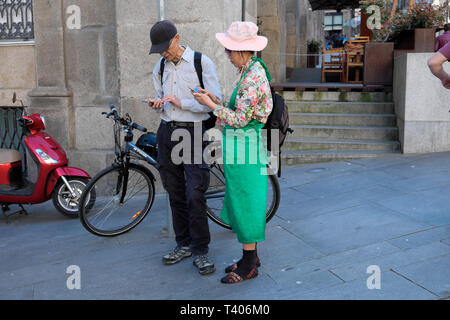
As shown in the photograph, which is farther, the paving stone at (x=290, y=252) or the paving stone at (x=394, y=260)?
the paving stone at (x=394, y=260)

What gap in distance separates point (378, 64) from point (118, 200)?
597 centimetres

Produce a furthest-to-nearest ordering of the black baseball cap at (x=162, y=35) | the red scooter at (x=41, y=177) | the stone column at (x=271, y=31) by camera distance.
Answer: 1. the stone column at (x=271, y=31)
2. the red scooter at (x=41, y=177)
3. the black baseball cap at (x=162, y=35)

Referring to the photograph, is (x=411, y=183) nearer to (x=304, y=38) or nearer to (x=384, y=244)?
(x=384, y=244)

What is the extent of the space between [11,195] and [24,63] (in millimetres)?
2702

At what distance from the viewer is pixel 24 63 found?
22.8 feet

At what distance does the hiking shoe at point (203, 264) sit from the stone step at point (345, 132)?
455cm

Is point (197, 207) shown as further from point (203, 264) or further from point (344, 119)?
point (344, 119)

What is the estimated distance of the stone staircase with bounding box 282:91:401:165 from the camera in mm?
7238

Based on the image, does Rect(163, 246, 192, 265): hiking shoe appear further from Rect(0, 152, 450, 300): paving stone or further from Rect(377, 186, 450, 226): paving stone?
Rect(377, 186, 450, 226): paving stone

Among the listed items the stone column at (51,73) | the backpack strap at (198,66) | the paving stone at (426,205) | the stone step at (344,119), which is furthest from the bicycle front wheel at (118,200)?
the stone step at (344,119)

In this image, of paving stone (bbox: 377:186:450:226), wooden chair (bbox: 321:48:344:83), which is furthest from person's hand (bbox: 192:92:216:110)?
wooden chair (bbox: 321:48:344:83)

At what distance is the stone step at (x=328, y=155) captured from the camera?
23.3 ft

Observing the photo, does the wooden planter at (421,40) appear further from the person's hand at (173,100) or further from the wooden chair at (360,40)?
the person's hand at (173,100)
